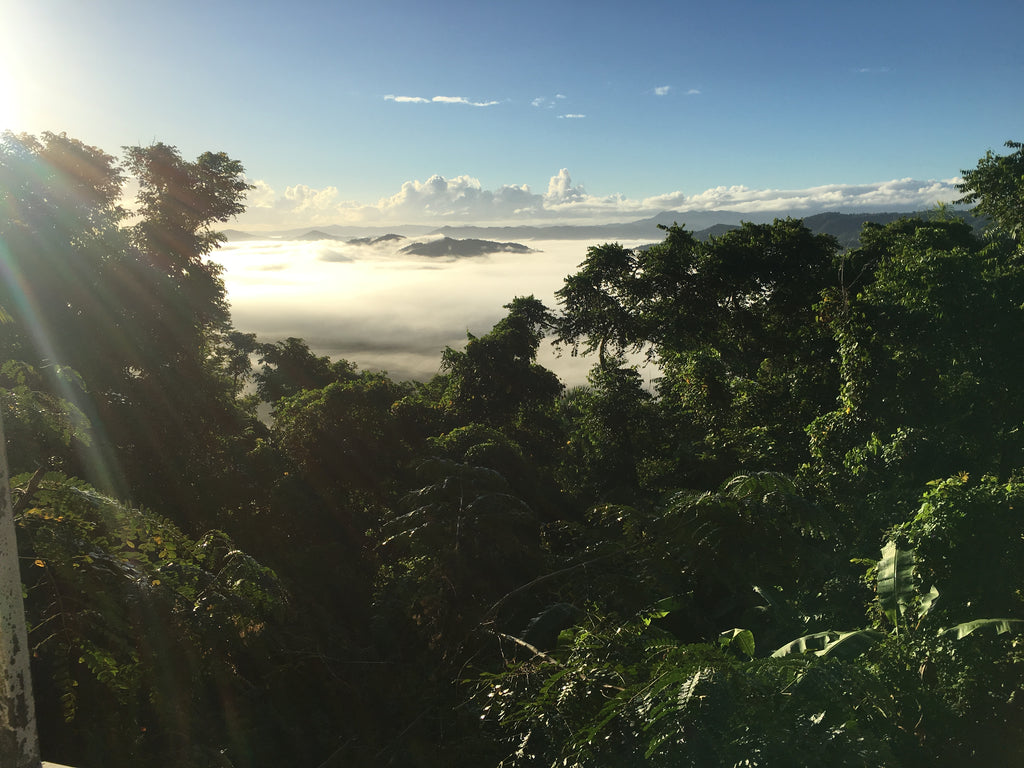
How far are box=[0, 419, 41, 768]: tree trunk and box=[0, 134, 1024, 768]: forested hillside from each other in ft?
4.32

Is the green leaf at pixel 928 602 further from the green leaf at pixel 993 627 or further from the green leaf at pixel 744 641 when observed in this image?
the green leaf at pixel 744 641

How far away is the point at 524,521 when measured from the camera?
742cm

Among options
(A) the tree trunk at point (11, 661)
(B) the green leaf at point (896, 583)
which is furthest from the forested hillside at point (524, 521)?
(A) the tree trunk at point (11, 661)

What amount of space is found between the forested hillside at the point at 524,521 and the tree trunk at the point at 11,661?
132cm

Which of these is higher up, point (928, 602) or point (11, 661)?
point (11, 661)

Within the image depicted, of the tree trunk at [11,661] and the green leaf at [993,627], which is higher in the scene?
the tree trunk at [11,661]

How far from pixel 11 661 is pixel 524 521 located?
19.2 feet

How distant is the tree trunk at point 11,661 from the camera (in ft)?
6.17

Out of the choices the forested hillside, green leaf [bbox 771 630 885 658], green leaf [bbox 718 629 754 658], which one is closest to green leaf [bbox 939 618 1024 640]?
the forested hillside

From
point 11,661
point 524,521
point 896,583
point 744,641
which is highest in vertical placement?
point 11,661

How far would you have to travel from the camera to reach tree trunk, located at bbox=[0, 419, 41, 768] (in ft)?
6.17

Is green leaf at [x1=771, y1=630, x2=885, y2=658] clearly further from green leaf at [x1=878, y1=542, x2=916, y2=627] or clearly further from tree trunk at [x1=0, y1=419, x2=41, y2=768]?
tree trunk at [x1=0, y1=419, x2=41, y2=768]

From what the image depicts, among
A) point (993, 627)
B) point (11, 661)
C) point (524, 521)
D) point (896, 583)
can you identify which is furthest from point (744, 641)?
point (524, 521)

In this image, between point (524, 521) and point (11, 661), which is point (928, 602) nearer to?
point (524, 521)
